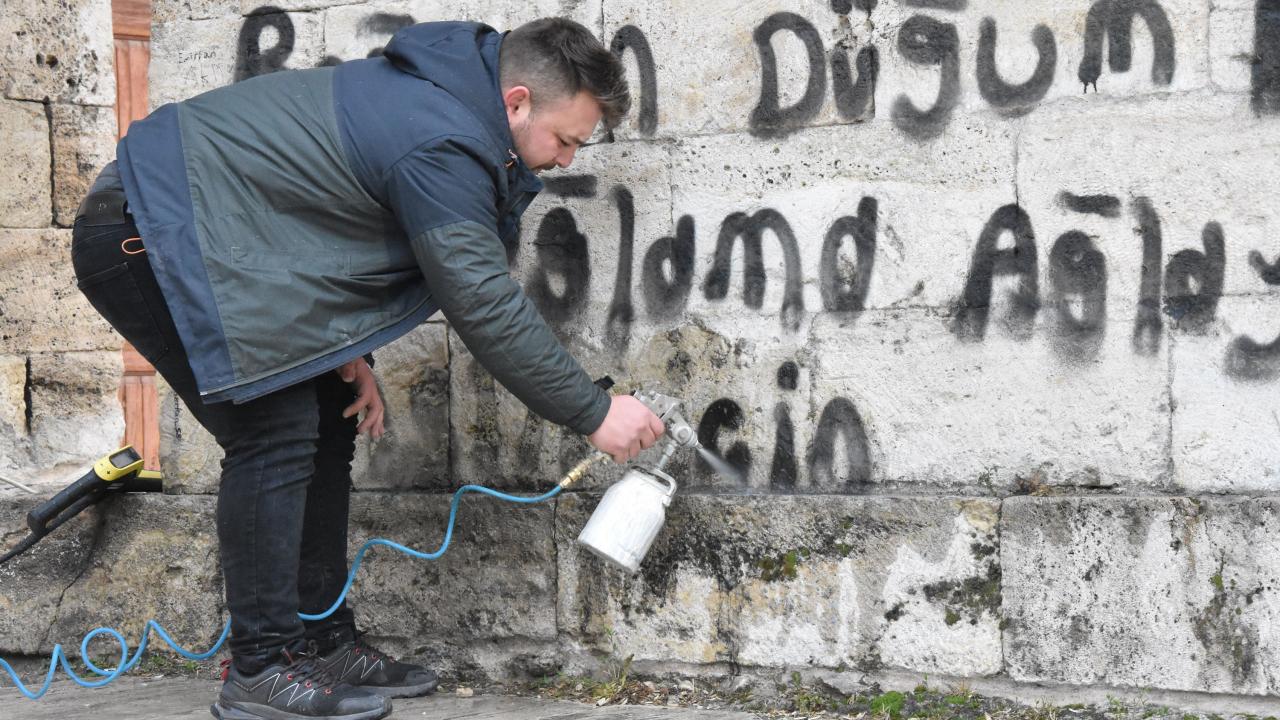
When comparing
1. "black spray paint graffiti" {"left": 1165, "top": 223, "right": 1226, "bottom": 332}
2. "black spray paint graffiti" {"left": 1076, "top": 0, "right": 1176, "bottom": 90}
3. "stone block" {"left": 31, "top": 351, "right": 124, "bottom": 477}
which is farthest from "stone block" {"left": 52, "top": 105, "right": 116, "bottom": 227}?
"black spray paint graffiti" {"left": 1165, "top": 223, "right": 1226, "bottom": 332}

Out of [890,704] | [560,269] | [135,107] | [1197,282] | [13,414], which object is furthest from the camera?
[135,107]

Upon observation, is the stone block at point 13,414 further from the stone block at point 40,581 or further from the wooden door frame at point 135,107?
the wooden door frame at point 135,107

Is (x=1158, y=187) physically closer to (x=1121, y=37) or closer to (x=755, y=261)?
(x=1121, y=37)

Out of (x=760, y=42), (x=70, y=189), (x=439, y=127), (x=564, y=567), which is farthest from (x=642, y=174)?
(x=70, y=189)

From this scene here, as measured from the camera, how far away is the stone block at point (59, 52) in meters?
4.50

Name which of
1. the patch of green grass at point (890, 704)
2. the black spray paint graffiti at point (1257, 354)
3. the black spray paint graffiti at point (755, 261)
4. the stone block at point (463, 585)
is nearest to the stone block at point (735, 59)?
the black spray paint graffiti at point (755, 261)

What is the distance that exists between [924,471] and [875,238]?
1.99 ft

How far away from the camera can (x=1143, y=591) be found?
3.01 m

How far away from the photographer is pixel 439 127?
2.82 meters

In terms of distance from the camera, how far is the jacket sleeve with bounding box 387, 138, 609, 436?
278 centimetres

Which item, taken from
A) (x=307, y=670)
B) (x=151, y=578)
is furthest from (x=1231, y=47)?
(x=151, y=578)

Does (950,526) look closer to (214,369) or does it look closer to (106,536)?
(214,369)

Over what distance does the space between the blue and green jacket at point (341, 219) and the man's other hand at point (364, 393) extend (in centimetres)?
38

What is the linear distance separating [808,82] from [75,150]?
275 centimetres
